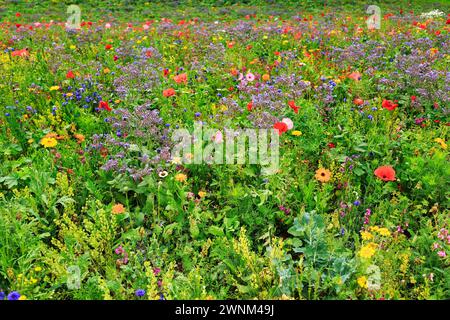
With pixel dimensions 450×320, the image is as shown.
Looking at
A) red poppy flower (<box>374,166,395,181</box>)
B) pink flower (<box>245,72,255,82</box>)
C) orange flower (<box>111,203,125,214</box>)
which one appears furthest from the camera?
pink flower (<box>245,72,255,82</box>)

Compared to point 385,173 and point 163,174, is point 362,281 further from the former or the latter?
point 163,174

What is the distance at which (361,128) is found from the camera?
4672mm

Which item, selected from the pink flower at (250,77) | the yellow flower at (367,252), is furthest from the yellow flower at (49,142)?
the yellow flower at (367,252)

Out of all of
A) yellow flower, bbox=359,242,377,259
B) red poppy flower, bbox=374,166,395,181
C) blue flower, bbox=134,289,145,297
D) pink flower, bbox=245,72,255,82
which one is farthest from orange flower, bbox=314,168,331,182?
pink flower, bbox=245,72,255,82

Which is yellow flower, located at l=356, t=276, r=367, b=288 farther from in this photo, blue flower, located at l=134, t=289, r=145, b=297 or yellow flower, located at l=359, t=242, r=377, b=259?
blue flower, located at l=134, t=289, r=145, b=297

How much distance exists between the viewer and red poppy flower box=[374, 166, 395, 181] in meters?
3.61

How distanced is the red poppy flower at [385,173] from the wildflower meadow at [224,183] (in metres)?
0.02

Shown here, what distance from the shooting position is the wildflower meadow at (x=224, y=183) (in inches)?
118

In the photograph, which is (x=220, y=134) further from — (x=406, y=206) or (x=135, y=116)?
(x=406, y=206)

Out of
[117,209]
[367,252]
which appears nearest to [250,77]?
[117,209]

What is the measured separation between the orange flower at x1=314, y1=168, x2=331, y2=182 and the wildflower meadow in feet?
0.18

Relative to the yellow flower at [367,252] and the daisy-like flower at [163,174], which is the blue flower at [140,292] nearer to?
the daisy-like flower at [163,174]

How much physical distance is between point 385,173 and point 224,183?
1.38 metres

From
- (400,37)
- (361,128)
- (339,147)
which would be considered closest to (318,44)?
(400,37)
